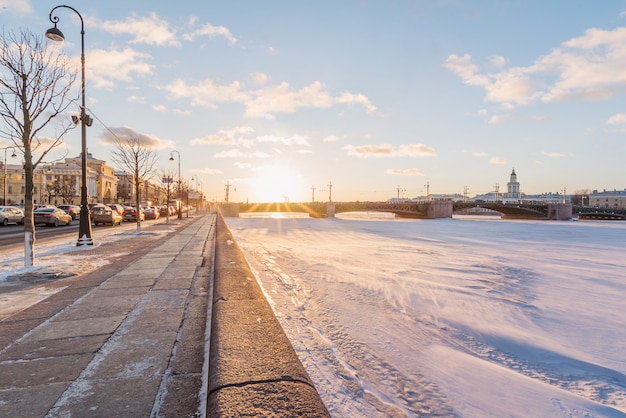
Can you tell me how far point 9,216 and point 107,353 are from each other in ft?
98.5

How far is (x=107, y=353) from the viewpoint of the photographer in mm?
3365

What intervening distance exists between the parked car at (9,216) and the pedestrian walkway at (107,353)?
84.7 ft

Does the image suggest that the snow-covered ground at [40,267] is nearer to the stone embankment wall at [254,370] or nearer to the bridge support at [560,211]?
the stone embankment wall at [254,370]

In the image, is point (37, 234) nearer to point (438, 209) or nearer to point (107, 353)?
point (107, 353)

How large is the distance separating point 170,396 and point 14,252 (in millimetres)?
12294

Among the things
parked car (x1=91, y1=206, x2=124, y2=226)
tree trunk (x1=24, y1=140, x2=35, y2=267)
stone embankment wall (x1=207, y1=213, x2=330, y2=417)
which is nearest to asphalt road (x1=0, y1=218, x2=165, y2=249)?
parked car (x1=91, y1=206, x2=124, y2=226)

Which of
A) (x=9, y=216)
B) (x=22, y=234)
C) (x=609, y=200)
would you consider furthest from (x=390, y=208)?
(x=609, y=200)

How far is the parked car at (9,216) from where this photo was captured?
24344 mm

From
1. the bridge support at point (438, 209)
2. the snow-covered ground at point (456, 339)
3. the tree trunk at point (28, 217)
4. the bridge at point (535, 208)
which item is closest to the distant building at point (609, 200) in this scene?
the bridge at point (535, 208)

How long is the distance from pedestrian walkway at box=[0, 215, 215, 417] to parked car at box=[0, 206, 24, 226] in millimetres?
25812

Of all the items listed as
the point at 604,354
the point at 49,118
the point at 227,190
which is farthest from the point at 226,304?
the point at 227,190

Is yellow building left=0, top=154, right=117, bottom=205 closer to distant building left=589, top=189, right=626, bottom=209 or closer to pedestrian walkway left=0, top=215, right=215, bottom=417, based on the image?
pedestrian walkway left=0, top=215, right=215, bottom=417

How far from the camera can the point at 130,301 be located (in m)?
5.27

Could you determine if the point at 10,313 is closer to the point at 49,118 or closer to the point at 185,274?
the point at 185,274
